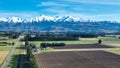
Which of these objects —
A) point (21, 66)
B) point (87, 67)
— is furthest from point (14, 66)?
point (87, 67)

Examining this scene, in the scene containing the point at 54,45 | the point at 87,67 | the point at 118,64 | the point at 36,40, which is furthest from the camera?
the point at 36,40

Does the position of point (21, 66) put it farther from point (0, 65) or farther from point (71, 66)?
point (71, 66)

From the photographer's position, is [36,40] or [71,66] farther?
[36,40]

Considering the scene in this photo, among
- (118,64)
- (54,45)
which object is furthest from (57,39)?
(118,64)

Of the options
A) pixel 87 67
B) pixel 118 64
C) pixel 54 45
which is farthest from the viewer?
pixel 54 45

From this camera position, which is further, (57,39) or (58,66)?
(57,39)

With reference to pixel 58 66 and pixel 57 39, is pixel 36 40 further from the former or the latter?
pixel 58 66

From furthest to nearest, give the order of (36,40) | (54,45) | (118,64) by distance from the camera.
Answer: (36,40), (54,45), (118,64)

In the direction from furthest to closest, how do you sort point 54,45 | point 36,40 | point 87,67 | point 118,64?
1. point 36,40
2. point 54,45
3. point 118,64
4. point 87,67
